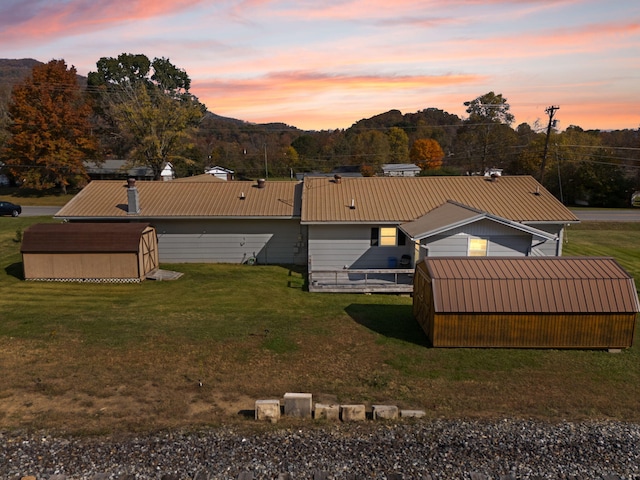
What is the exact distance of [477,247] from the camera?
1988 cm

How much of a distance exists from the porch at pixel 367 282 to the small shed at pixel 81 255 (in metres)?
8.30

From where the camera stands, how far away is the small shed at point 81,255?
65.0 feet

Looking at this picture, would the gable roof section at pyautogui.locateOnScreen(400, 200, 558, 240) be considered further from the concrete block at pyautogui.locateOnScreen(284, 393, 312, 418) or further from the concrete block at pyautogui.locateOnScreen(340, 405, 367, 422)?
the concrete block at pyautogui.locateOnScreen(284, 393, 312, 418)

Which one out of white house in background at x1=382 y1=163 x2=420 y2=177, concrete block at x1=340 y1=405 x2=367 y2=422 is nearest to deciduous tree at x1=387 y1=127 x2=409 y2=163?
white house in background at x1=382 y1=163 x2=420 y2=177

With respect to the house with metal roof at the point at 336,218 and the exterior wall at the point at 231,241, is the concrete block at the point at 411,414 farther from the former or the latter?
the exterior wall at the point at 231,241

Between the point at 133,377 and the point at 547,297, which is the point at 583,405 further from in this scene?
the point at 133,377

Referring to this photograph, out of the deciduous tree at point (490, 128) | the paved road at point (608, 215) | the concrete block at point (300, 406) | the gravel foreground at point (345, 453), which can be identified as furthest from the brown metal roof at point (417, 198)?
the deciduous tree at point (490, 128)

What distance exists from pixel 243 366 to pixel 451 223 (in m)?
11.3

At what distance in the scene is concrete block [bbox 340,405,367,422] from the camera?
9.58 meters

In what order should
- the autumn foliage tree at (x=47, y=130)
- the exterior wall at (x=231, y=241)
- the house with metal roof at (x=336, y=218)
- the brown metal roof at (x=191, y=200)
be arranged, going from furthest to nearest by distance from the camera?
the autumn foliage tree at (x=47, y=130) < the exterior wall at (x=231, y=241) < the brown metal roof at (x=191, y=200) < the house with metal roof at (x=336, y=218)

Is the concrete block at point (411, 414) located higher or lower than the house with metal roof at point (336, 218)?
lower

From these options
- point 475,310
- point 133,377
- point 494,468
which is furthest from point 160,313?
point 494,468

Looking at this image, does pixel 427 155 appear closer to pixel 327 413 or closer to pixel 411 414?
pixel 411 414

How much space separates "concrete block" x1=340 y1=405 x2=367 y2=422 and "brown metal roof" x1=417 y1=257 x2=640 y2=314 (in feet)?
15.3
